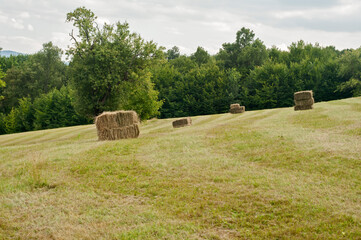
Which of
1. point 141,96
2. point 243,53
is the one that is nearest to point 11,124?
point 141,96

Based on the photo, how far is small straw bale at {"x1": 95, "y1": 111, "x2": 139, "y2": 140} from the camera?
60.4ft

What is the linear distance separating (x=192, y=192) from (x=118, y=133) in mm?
11410

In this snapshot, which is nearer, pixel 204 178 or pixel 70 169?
pixel 204 178

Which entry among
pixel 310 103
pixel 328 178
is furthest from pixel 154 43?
pixel 328 178

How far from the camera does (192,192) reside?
802 cm

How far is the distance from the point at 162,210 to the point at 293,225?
3.02m

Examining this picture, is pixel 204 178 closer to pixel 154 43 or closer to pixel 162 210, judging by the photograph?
pixel 162 210

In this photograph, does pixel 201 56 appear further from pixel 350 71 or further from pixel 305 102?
pixel 305 102

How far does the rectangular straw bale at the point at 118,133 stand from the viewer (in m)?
18.4

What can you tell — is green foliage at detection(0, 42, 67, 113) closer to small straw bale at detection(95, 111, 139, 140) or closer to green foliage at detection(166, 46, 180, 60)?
green foliage at detection(166, 46, 180, 60)

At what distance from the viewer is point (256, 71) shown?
76000 millimetres

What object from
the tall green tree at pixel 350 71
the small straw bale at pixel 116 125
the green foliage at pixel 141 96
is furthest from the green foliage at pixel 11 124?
the tall green tree at pixel 350 71

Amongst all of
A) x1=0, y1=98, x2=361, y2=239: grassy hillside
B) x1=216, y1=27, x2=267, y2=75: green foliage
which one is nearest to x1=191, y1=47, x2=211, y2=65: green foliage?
x1=216, y1=27, x2=267, y2=75: green foliage

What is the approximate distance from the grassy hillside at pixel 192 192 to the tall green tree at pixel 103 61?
60.1 feet
